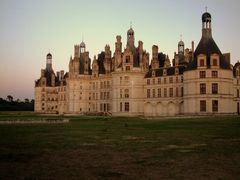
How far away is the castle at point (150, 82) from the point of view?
64000 mm

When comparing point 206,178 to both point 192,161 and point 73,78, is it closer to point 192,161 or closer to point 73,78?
point 192,161

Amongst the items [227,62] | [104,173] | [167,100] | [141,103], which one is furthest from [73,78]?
[104,173]

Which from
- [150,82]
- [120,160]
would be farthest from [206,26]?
[120,160]

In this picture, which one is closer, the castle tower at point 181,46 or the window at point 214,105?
the window at point 214,105

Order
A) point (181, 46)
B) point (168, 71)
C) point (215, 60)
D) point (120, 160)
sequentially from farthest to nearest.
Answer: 1. point (181, 46)
2. point (168, 71)
3. point (215, 60)
4. point (120, 160)

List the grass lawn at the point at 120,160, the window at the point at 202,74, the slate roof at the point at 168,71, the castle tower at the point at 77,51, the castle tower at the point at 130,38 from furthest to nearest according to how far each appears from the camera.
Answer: the castle tower at the point at 77,51
the castle tower at the point at 130,38
the slate roof at the point at 168,71
the window at the point at 202,74
the grass lawn at the point at 120,160

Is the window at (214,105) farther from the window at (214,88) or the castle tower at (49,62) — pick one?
the castle tower at (49,62)

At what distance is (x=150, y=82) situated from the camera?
263 ft

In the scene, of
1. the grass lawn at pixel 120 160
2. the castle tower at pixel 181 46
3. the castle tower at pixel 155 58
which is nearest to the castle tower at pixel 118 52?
the castle tower at pixel 155 58

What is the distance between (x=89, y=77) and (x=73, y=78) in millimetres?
4529

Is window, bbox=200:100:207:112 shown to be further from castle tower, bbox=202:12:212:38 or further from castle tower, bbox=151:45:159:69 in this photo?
castle tower, bbox=151:45:159:69

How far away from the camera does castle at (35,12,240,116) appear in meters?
A: 64.0

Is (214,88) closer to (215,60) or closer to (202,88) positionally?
(202,88)

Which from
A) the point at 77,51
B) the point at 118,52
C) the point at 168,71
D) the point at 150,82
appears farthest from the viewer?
the point at 77,51
